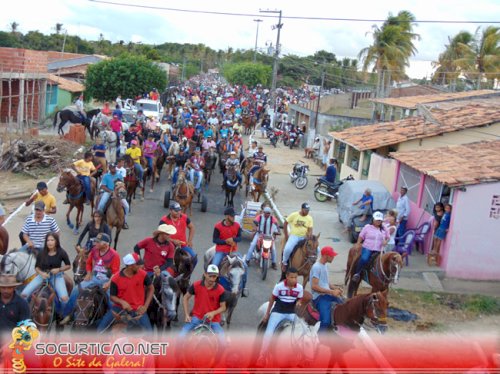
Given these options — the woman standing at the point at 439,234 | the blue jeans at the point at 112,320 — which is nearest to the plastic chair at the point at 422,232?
the woman standing at the point at 439,234

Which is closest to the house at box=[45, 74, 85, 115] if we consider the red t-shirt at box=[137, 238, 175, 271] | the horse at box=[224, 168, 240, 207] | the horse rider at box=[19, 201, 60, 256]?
the horse at box=[224, 168, 240, 207]

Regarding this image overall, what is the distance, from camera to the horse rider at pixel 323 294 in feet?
29.2

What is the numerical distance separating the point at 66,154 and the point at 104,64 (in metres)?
18.0

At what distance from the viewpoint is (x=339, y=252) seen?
53.7 ft

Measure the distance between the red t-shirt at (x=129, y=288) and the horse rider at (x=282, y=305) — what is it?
1.81m

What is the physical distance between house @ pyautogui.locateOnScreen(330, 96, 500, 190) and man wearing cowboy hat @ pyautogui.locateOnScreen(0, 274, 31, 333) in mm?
14681

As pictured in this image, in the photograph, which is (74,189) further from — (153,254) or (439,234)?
(439,234)

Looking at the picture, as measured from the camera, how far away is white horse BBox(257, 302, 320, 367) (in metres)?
7.96

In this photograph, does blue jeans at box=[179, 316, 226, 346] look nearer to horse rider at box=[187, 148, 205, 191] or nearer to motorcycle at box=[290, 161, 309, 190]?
horse rider at box=[187, 148, 205, 191]

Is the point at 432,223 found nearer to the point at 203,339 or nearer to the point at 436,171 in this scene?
the point at 436,171

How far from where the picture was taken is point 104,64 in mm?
39969

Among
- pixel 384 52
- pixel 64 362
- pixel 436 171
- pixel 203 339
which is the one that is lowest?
pixel 64 362

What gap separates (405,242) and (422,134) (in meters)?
5.79

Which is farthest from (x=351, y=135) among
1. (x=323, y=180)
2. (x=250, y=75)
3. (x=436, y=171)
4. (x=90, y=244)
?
(x=250, y=75)
